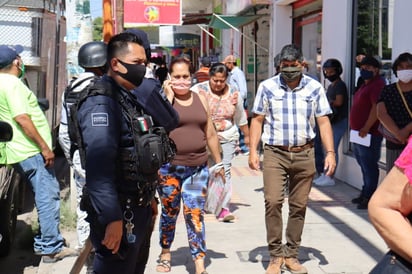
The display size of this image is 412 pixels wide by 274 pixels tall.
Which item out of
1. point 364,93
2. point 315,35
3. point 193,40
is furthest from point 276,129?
point 193,40

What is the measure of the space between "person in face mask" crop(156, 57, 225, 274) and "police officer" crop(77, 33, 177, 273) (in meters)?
1.26

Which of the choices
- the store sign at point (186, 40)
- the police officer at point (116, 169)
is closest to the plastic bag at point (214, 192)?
the police officer at point (116, 169)

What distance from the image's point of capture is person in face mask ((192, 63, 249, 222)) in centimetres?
648

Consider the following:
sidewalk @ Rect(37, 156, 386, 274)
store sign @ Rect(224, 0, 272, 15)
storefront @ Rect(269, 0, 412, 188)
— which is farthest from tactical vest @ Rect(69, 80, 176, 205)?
store sign @ Rect(224, 0, 272, 15)

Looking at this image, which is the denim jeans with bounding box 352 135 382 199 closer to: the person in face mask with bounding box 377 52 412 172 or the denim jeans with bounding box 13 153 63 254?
the person in face mask with bounding box 377 52 412 172

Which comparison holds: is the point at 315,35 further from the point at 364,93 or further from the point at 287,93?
the point at 287,93

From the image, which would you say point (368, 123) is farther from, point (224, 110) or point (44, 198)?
point (44, 198)

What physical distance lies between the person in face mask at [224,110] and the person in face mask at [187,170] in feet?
5.05

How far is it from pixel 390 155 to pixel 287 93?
1.94 meters

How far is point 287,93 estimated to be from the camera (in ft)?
15.8

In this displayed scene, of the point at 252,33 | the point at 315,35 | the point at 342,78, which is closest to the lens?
the point at 342,78

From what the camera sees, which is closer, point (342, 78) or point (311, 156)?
point (311, 156)

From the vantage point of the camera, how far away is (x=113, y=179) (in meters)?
3.06

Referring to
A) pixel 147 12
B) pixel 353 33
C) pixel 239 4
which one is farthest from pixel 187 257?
pixel 239 4
